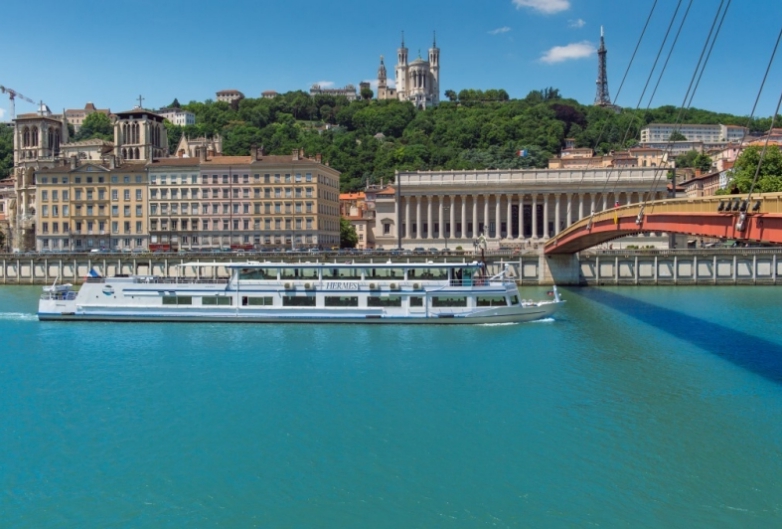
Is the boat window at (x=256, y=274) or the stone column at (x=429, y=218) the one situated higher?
the stone column at (x=429, y=218)

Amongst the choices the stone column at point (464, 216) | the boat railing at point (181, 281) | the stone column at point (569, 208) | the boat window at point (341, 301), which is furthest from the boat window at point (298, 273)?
the stone column at point (569, 208)

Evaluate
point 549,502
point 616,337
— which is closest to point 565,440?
point 549,502

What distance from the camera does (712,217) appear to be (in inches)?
952

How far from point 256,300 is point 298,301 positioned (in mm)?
2476

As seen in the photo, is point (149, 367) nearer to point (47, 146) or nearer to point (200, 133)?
point (47, 146)

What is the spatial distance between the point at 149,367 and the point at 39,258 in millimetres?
48550

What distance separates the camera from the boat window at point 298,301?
42031 millimetres

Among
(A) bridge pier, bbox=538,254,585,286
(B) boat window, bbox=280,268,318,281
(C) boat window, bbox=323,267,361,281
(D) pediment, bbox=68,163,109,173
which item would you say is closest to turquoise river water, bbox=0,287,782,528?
(C) boat window, bbox=323,267,361,281

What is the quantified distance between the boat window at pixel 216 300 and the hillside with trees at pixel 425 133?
286 ft

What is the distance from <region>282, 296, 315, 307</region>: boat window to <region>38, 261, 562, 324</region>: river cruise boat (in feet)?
0.19

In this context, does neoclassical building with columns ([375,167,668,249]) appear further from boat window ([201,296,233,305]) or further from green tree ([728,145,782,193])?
boat window ([201,296,233,305])

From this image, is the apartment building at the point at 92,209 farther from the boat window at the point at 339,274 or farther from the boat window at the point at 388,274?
the boat window at the point at 388,274

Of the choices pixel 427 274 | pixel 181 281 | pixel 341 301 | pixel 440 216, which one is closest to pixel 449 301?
pixel 427 274

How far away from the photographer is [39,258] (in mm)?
71438
